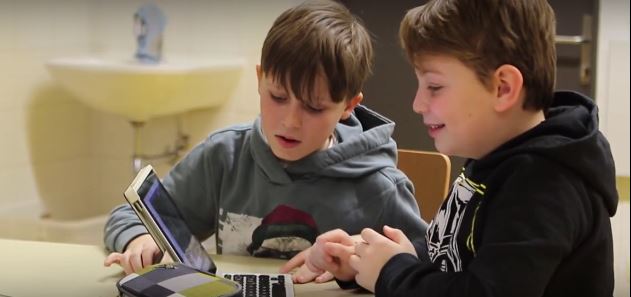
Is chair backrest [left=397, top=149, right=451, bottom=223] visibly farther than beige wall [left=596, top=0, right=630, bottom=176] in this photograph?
No

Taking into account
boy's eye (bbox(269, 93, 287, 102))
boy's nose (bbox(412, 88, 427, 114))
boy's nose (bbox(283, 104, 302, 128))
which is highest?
boy's nose (bbox(412, 88, 427, 114))

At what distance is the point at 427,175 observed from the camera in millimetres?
1411

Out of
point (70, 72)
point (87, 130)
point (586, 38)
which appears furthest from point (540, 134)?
point (87, 130)

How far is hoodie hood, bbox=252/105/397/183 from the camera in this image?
49.6 inches

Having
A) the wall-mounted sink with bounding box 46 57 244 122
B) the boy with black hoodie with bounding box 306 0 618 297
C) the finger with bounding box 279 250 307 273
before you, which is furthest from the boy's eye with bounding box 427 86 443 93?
the wall-mounted sink with bounding box 46 57 244 122

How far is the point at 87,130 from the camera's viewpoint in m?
3.21

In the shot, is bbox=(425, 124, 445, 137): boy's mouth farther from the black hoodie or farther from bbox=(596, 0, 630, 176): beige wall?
bbox=(596, 0, 630, 176): beige wall

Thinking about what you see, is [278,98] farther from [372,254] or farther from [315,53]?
[372,254]

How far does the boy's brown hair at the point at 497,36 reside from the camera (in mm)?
854

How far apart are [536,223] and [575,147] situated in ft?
0.28

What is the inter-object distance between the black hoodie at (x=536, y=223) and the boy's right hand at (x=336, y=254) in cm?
13

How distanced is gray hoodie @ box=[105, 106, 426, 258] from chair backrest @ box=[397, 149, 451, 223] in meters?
0.12

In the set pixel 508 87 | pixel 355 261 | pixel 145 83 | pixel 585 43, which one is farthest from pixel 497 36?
pixel 145 83

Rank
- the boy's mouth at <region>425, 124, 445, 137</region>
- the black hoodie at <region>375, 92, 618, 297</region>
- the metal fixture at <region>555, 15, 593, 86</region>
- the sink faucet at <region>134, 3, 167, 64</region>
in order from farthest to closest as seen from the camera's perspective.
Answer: the sink faucet at <region>134, 3, 167, 64</region>
the metal fixture at <region>555, 15, 593, 86</region>
the boy's mouth at <region>425, 124, 445, 137</region>
the black hoodie at <region>375, 92, 618, 297</region>
